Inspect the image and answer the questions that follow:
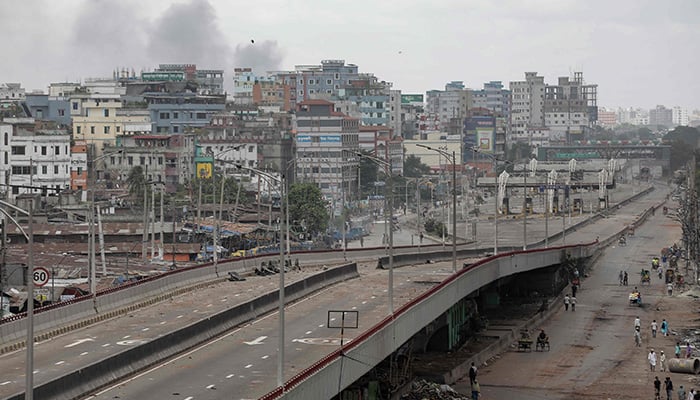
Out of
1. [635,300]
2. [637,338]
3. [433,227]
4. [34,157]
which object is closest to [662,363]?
[637,338]

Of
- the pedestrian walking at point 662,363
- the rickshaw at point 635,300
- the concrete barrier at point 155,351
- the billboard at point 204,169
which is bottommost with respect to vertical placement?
the pedestrian walking at point 662,363

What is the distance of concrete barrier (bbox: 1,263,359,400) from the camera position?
40812 millimetres

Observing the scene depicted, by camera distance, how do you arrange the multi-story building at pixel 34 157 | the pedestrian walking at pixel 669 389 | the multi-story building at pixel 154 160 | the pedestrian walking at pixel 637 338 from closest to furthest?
1. the pedestrian walking at pixel 669 389
2. the pedestrian walking at pixel 637 338
3. the multi-story building at pixel 34 157
4. the multi-story building at pixel 154 160

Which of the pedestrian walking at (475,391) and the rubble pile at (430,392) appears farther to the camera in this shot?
the pedestrian walking at (475,391)

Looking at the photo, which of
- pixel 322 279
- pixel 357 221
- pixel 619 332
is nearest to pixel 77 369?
pixel 322 279

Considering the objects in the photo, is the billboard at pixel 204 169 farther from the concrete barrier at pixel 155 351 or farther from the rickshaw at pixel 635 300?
the concrete barrier at pixel 155 351

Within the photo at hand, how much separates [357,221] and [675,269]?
62.6 meters

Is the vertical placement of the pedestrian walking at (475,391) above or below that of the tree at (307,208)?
below

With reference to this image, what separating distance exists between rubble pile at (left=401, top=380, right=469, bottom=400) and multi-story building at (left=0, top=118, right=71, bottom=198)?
3689 inches

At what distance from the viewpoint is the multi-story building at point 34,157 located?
511ft

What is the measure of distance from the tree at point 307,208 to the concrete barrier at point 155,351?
279ft

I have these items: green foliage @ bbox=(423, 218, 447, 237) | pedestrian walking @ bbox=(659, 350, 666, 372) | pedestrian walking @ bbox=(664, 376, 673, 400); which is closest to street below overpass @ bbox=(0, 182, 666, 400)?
pedestrian walking @ bbox=(664, 376, 673, 400)

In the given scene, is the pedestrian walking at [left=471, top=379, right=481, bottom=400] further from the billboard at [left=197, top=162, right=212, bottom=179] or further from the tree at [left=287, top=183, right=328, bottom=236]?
the billboard at [left=197, top=162, right=212, bottom=179]

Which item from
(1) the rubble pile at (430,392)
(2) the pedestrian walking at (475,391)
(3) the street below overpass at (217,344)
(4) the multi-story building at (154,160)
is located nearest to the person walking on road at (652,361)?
(3) the street below overpass at (217,344)
